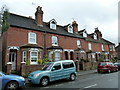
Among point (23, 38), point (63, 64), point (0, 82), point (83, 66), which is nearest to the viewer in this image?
point (0, 82)

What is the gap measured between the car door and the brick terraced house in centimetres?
507

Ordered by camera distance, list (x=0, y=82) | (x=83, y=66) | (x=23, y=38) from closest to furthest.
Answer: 1. (x=0, y=82)
2. (x=23, y=38)
3. (x=83, y=66)

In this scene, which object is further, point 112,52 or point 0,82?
point 112,52

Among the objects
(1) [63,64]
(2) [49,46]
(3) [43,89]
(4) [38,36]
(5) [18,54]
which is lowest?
(3) [43,89]

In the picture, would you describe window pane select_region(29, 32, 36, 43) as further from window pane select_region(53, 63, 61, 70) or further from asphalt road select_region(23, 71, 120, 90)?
asphalt road select_region(23, 71, 120, 90)

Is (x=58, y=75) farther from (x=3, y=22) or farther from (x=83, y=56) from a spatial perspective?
(x=83, y=56)

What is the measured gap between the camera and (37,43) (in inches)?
661

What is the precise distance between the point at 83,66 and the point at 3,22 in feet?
47.0

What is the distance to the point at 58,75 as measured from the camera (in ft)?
29.9

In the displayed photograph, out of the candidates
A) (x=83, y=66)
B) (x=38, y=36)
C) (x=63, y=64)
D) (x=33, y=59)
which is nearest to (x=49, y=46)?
(x=38, y=36)

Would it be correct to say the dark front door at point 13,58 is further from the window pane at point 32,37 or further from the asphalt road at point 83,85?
the asphalt road at point 83,85

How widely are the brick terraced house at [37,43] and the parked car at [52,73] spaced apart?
16.1ft

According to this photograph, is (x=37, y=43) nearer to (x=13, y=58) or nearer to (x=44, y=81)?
(x=13, y=58)

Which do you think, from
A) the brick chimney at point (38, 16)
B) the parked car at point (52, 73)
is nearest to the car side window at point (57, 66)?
the parked car at point (52, 73)
